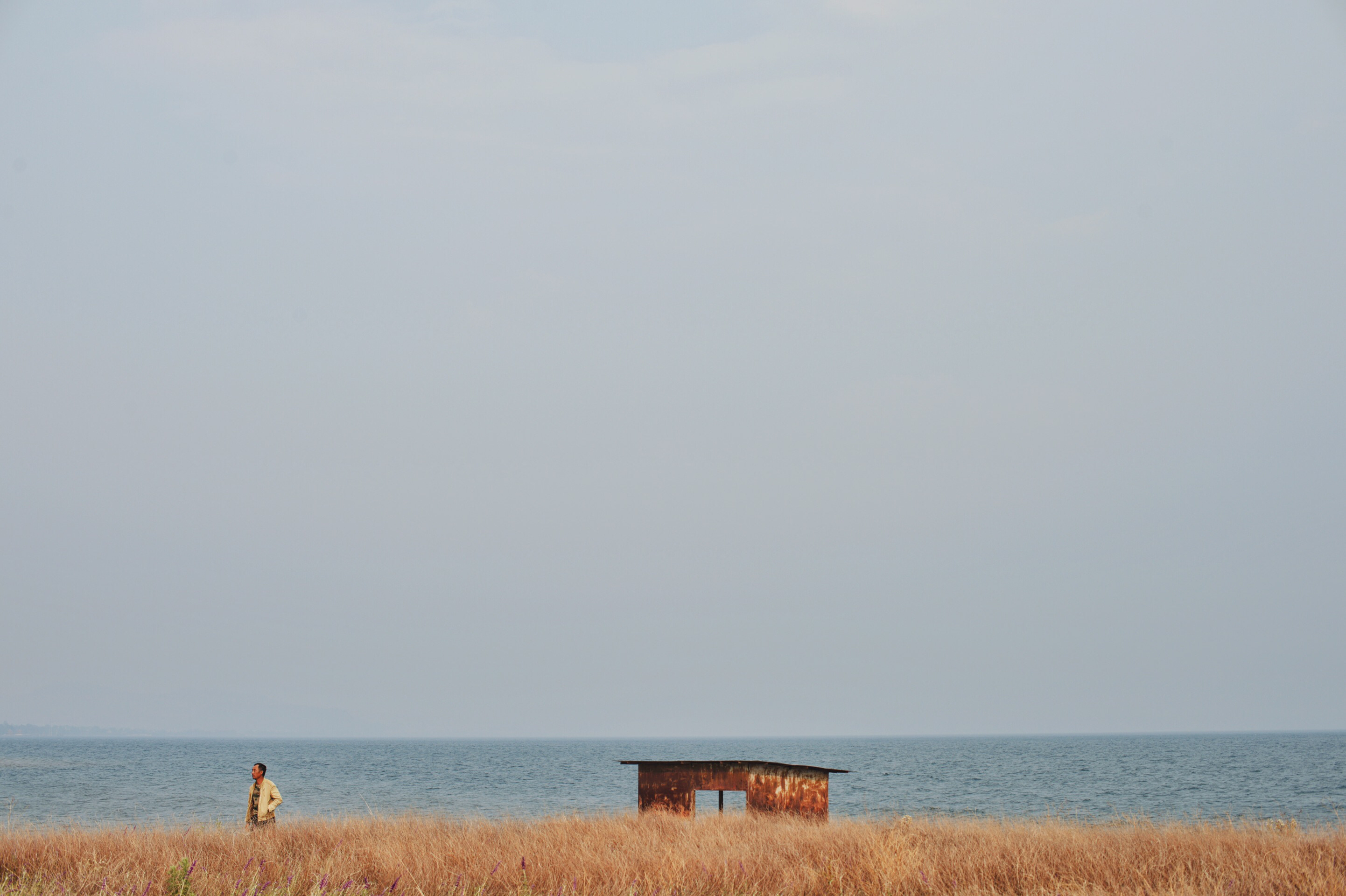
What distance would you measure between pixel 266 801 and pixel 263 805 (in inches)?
2.5

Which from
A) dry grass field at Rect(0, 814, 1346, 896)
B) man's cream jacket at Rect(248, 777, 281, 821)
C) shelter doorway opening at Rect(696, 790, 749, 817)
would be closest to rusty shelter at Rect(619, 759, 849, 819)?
shelter doorway opening at Rect(696, 790, 749, 817)

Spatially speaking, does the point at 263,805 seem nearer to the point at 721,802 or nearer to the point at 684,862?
the point at 684,862

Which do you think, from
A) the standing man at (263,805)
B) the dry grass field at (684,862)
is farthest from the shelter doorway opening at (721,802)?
the standing man at (263,805)

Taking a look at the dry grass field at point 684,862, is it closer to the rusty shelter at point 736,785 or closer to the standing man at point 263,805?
the standing man at point 263,805

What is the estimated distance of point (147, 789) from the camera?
5659 cm

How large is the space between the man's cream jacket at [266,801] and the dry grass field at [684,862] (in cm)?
40

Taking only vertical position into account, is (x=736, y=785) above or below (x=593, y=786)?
above

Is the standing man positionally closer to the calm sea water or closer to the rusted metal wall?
the rusted metal wall

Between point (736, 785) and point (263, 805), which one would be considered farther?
point (736, 785)

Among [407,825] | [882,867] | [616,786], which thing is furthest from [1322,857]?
[616,786]

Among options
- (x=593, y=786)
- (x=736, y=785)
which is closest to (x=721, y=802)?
(x=736, y=785)

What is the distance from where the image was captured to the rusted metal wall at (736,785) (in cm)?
1906

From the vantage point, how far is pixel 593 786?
6038 centimetres

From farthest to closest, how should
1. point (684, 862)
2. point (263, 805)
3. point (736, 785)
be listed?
point (736, 785)
point (263, 805)
point (684, 862)
